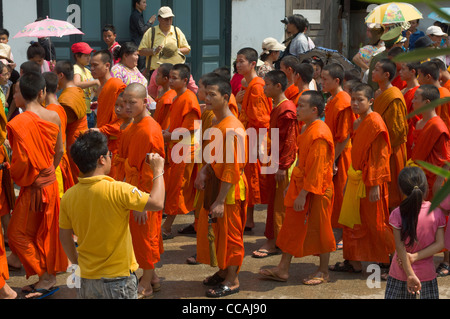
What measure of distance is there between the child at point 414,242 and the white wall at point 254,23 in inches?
365

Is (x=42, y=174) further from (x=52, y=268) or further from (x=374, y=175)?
(x=374, y=175)

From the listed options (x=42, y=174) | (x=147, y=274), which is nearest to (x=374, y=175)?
(x=147, y=274)

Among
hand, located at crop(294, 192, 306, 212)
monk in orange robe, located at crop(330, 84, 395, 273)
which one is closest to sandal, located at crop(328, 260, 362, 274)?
monk in orange robe, located at crop(330, 84, 395, 273)

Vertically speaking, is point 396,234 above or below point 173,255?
above

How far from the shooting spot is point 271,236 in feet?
20.8

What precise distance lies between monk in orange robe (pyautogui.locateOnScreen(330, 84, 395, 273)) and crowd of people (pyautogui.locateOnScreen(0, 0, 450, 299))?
0.4 inches

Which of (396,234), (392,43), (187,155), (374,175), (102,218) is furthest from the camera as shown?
(392,43)

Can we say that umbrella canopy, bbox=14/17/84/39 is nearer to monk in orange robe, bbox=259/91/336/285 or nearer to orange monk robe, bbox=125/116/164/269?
orange monk robe, bbox=125/116/164/269

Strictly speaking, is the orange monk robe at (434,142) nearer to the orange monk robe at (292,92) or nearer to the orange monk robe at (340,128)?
the orange monk robe at (340,128)

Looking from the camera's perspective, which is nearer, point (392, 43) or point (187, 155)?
point (187, 155)

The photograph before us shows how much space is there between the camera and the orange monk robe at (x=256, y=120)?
6688mm

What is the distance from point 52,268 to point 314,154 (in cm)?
233

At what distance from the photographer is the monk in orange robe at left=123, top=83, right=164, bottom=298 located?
16.2 feet

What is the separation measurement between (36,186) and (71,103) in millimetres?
1422
